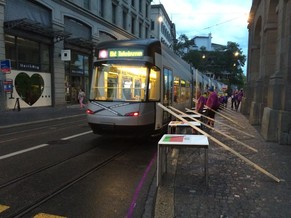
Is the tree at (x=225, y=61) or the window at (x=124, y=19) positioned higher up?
the window at (x=124, y=19)

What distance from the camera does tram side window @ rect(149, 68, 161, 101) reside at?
9227 millimetres

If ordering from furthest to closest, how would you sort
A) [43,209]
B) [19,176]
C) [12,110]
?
1. [12,110]
2. [19,176]
3. [43,209]

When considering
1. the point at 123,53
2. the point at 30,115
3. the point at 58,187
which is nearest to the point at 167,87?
the point at 123,53

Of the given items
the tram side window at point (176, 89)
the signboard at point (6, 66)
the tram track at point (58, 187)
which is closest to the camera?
the tram track at point (58, 187)

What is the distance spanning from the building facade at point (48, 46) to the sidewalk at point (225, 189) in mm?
14675

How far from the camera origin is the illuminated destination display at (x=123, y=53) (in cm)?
916

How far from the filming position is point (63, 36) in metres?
24.8

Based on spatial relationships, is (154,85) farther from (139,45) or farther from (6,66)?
(6,66)

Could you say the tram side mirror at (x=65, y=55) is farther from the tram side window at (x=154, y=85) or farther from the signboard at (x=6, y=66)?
the tram side window at (x=154, y=85)

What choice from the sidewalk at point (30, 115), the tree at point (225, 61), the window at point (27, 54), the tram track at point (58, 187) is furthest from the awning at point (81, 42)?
the tree at point (225, 61)

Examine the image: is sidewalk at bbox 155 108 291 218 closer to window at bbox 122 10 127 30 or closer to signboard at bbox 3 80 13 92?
signboard at bbox 3 80 13 92

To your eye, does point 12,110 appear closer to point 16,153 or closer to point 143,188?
point 16,153

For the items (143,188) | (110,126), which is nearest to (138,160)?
(110,126)

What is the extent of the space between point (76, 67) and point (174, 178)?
25290 millimetres
